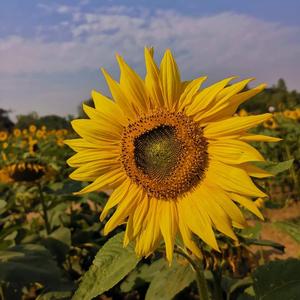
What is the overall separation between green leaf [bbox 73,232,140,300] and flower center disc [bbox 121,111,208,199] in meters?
0.24

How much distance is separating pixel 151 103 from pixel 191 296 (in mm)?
2026

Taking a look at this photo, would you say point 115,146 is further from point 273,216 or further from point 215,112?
point 273,216

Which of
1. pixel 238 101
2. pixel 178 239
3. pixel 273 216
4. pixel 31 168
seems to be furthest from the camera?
pixel 273 216

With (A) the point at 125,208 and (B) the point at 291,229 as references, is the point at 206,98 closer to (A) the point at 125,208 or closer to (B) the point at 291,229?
(A) the point at 125,208

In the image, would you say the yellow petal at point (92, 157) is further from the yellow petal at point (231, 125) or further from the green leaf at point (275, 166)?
the green leaf at point (275, 166)

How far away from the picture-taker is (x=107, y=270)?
159 cm

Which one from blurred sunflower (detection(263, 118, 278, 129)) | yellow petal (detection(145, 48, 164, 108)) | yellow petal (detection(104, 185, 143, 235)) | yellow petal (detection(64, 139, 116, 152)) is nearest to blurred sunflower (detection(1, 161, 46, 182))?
yellow petal (detection(64, 139, 116, 152))

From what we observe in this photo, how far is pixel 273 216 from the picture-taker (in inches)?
270

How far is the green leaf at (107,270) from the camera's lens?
1548 mm

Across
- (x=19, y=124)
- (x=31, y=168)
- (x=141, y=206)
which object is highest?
(x=19, y=124)

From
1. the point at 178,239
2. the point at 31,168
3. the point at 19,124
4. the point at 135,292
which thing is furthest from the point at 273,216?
the point at 19,124

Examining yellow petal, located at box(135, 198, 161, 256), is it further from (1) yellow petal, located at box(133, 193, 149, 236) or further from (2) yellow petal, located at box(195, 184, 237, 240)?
(2) yellow petal, located at box(195, 184, 237, 240)

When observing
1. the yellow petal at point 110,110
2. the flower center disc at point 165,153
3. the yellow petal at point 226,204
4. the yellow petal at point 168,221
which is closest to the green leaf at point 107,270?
the yellow petal at point 168,221

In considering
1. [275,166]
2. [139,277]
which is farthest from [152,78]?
[139,277]
